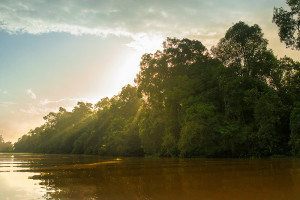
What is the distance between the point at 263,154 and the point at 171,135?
34.9ft

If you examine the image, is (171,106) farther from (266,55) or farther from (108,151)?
(108,151)

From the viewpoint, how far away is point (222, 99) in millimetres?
28281

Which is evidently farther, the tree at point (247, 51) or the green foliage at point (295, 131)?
the tree at point (247, 51)

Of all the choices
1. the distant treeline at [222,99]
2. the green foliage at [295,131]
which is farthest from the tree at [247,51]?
the green foliage at [295,131]

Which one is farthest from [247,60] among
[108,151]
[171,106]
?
[108,151]

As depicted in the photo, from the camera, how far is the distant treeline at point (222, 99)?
2341 cm

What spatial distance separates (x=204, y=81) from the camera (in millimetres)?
29562

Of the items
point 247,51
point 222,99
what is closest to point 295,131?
point 222,99

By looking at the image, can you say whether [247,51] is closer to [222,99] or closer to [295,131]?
[222,99]

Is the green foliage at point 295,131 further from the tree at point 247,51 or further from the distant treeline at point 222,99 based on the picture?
the tree at point 247,51

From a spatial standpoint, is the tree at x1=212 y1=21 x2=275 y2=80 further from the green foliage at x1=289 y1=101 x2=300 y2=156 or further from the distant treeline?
the green foliage at x1=289 y1=101 x2=300 y2=156

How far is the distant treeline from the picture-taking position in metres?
23.4

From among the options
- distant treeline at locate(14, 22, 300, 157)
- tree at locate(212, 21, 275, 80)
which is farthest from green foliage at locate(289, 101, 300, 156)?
tree at locate(212, 21, 275, 80)

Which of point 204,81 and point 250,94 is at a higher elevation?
point 204,81
